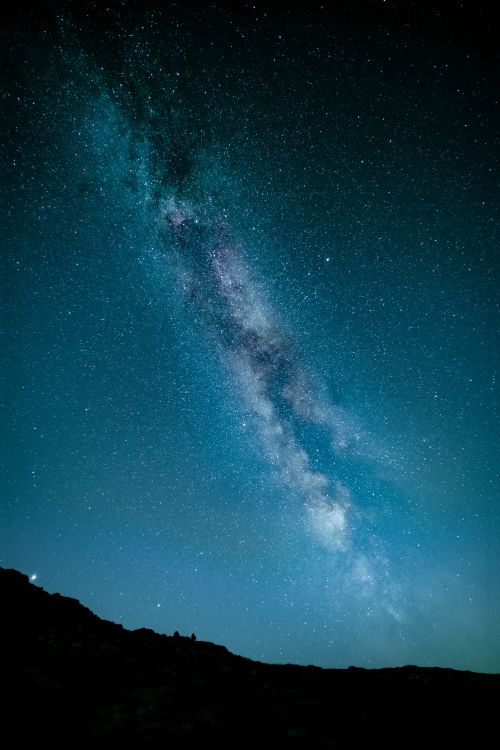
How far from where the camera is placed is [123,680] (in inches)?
440

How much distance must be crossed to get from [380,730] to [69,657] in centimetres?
958

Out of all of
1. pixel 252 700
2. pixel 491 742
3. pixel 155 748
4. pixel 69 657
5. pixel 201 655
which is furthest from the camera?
pixel 201 655

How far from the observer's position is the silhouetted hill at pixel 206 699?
28.2 feet

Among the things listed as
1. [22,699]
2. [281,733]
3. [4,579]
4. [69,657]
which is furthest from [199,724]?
[4,579]

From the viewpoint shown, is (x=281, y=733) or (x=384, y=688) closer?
(x=281, y=733)

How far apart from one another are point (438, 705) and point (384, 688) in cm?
196

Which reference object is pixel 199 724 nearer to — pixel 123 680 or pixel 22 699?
pixel 123 680

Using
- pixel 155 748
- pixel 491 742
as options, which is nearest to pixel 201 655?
pixel 155 748

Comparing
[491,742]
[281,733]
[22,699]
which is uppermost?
[491,742]

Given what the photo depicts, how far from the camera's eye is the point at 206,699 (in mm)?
10523

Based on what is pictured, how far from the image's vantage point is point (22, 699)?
9.05m

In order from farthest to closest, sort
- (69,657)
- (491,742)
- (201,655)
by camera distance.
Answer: (201,655)
(69,657)
(491,742)

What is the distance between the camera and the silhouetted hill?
28.2ft

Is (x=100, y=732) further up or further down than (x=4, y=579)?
further down
